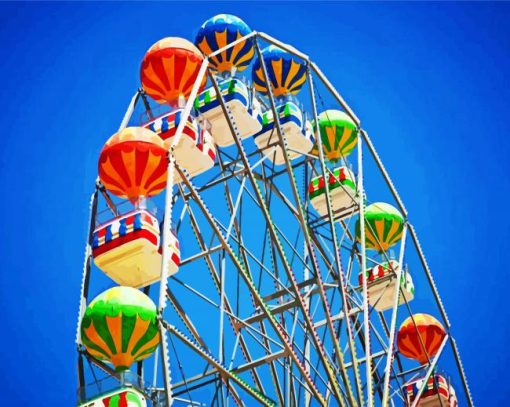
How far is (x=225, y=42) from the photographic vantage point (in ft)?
88.2

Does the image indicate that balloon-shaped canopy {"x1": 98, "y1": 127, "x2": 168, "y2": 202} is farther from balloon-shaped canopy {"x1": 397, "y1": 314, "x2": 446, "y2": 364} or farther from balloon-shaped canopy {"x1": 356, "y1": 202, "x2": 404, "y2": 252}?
balloon-shaped canopy {"x1": 397, "y1": 314, "x2": 446, "y2": 364}

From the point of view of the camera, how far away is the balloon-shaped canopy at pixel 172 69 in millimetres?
24062

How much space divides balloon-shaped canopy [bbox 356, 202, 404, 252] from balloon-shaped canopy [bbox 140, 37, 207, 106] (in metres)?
7.31

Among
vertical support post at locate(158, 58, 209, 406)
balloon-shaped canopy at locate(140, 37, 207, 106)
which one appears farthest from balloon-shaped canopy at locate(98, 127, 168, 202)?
balloon-shaped canopy at locate(140, 37, 207, 106)

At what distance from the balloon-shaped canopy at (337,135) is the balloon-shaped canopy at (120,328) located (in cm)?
1099

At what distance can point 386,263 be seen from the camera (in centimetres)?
2888

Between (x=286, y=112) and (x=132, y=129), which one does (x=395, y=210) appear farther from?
(x=132, y=129)

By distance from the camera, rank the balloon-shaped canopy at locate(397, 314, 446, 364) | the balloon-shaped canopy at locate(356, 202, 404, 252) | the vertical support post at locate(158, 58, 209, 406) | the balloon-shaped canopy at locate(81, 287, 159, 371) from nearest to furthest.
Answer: the vertical support post at locate(158, 58, 209, 406)
the balloon-shaped canopy at locate(81, 287, 159, 371)
the balloon-shaped canopy at locate(397, 314, 446, 364)
the balloon-shaped canopy at locate(356, 202, 404, 252)

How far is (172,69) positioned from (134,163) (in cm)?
387

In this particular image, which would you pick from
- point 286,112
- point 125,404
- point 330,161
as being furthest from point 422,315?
point 125,404

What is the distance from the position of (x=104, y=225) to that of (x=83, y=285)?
4.52 feet

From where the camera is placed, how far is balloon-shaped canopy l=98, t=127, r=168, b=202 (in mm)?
20812

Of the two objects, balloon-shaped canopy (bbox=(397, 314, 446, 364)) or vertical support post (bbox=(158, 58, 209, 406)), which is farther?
balloon-shaped canopy (bbox=(397, 314, 446, 364))

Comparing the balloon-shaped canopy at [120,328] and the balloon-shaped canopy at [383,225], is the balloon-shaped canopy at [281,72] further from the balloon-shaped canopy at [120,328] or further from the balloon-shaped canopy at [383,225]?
the balloon-shaped canopy at [120,328]
